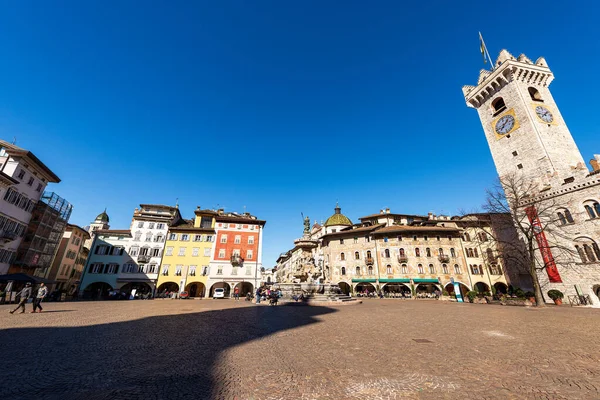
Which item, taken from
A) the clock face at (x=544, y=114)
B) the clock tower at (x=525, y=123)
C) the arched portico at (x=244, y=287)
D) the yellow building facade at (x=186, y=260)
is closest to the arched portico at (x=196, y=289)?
the yellow building facade at (x=186, y=260)

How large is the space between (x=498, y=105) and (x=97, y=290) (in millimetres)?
67496

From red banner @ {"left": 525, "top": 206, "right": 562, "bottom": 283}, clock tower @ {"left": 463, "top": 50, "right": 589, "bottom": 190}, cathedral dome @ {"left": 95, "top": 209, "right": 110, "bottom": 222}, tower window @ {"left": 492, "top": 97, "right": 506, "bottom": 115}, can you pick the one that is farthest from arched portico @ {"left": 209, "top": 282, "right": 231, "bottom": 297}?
cathedral dome @ {"left": 95, "top": 209, "right": 110, "bottom": 222}

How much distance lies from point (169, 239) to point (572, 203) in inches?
2027

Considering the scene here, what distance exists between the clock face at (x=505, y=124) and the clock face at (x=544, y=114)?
8.63ft

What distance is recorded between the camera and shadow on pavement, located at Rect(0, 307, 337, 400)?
369 centimetres

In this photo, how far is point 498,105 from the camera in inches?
1471

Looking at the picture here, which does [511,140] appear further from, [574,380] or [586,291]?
[574,380]

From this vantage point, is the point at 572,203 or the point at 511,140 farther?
the point at 511,140

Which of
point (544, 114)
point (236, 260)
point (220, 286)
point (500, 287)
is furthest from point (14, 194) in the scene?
point (500, 287)

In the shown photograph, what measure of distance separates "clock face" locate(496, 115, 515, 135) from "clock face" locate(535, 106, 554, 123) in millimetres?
2631

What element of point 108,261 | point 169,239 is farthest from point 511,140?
point 108,261

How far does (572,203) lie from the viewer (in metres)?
24.9

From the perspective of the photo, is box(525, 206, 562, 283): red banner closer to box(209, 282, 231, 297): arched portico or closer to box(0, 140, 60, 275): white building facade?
box(209, 282, 231, 297): arched portico

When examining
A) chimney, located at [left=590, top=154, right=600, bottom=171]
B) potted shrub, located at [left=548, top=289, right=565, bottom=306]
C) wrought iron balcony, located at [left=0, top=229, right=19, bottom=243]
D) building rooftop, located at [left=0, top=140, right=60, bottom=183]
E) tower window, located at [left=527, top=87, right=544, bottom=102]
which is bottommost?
potted shrub, located at [left=548, top=289, right=565, bottom=306]
